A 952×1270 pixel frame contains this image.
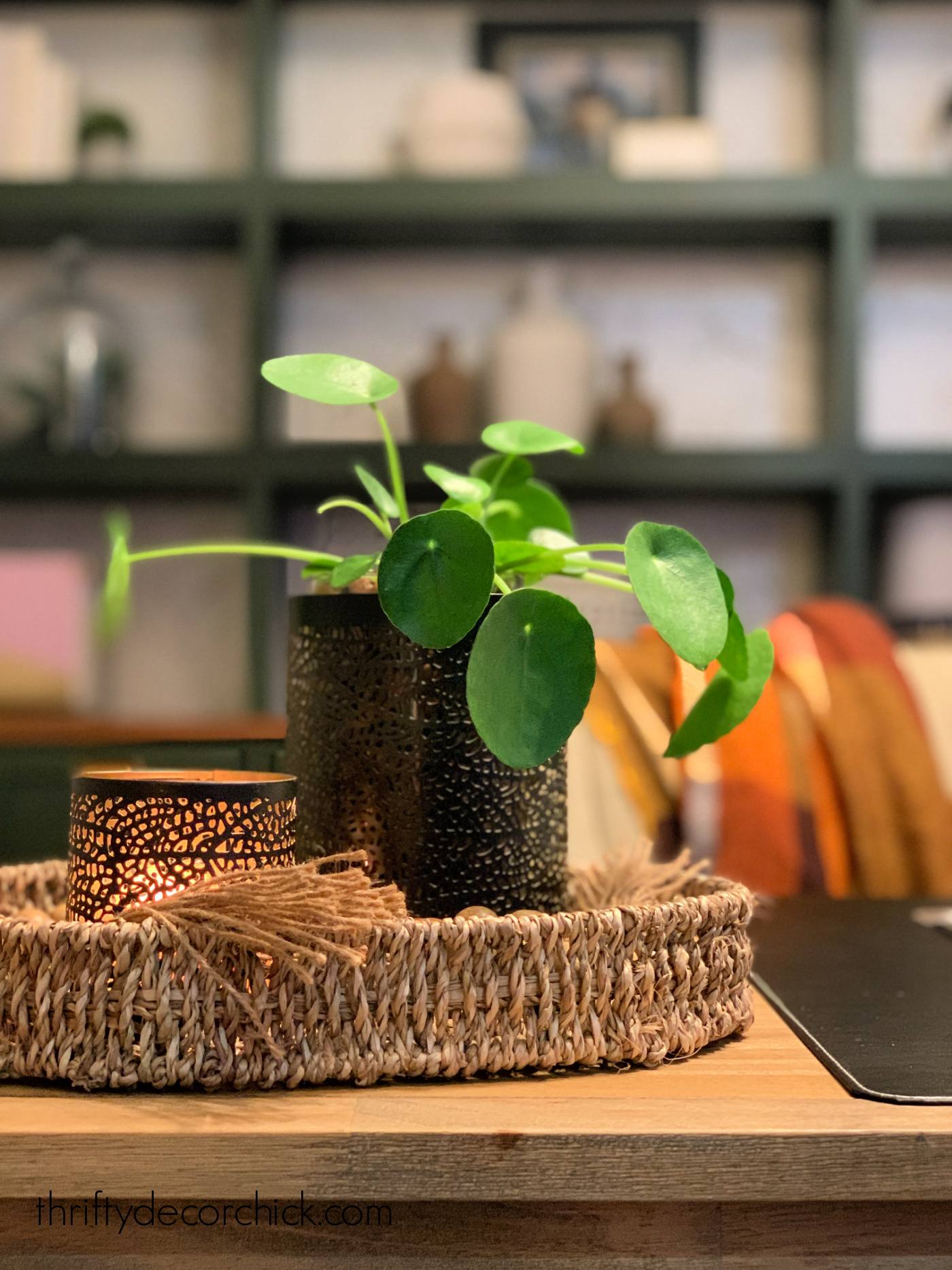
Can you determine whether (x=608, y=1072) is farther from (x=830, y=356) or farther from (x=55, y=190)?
(x=55, y=190)

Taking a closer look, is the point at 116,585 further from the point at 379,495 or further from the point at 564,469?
the point at 564,469

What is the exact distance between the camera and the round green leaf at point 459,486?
1.61 ft

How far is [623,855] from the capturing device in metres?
0.58

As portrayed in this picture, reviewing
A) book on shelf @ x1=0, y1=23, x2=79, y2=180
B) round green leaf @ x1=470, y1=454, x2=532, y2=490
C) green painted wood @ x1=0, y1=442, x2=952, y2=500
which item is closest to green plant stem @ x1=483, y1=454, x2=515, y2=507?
round green leaf @ x1=470, y1=454, x2=532, y2=490

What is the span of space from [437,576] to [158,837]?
0.14m

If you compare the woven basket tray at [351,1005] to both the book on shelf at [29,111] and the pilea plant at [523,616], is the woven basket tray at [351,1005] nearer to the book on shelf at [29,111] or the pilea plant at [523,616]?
the pilea plant at [523,616]

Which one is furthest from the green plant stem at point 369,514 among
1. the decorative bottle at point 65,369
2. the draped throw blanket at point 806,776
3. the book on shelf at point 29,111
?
the book on shelf at point 29,111

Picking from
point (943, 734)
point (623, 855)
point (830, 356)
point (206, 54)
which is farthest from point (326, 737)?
point (206, 54)

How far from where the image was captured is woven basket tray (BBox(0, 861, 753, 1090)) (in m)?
0.39

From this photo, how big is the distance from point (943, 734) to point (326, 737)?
132cm

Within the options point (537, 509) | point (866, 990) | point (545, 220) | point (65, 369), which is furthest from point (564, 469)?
point (866, 990)

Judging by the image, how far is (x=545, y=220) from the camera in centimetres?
205

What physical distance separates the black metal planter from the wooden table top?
0.12m

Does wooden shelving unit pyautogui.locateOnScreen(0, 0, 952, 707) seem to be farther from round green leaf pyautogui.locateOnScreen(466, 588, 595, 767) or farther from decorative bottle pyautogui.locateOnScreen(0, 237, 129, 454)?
round green leaf pyautogui.locateOnScreen(466, 588, 595, 767)
